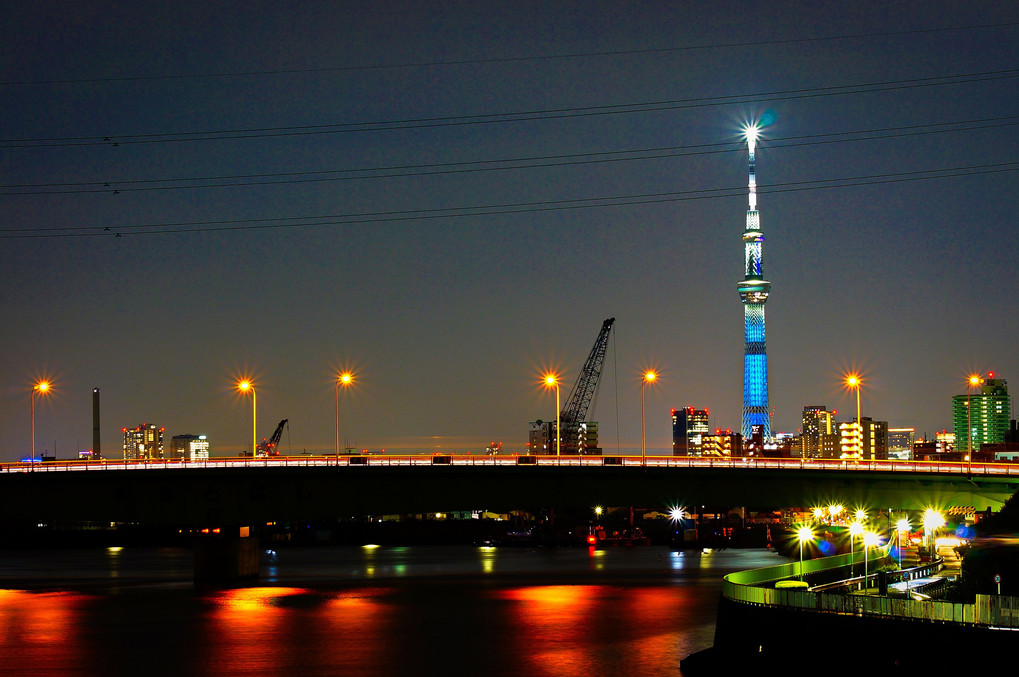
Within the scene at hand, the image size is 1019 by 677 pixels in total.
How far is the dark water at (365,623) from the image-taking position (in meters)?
65.9

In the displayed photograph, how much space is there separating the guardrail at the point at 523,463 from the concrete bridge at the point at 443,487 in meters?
0.15

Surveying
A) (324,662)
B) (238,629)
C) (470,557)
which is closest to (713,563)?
(470,557)

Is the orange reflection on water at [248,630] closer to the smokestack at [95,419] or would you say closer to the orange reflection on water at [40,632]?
the orange reflection on water at [40,632]

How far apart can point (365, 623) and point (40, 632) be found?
19696mm

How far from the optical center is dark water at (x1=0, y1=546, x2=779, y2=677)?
65875mm

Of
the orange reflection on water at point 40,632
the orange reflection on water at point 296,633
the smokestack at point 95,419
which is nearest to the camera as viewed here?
the orange reflection on water at point 296,633

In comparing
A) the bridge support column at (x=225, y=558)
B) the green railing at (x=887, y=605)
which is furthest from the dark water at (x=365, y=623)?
the green railing at (x=887, y=605)

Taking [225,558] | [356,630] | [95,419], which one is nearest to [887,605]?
[356,630]

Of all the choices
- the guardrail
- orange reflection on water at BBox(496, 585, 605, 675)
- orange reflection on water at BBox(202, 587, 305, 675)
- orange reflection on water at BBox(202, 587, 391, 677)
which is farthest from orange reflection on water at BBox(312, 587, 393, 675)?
the guardrail

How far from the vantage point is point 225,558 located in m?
118

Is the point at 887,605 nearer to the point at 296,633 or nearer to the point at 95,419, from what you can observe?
the point at 296,633

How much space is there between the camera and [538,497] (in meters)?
102

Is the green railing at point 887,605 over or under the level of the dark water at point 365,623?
over

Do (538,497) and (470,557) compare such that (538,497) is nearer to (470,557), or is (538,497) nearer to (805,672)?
(805,672)
